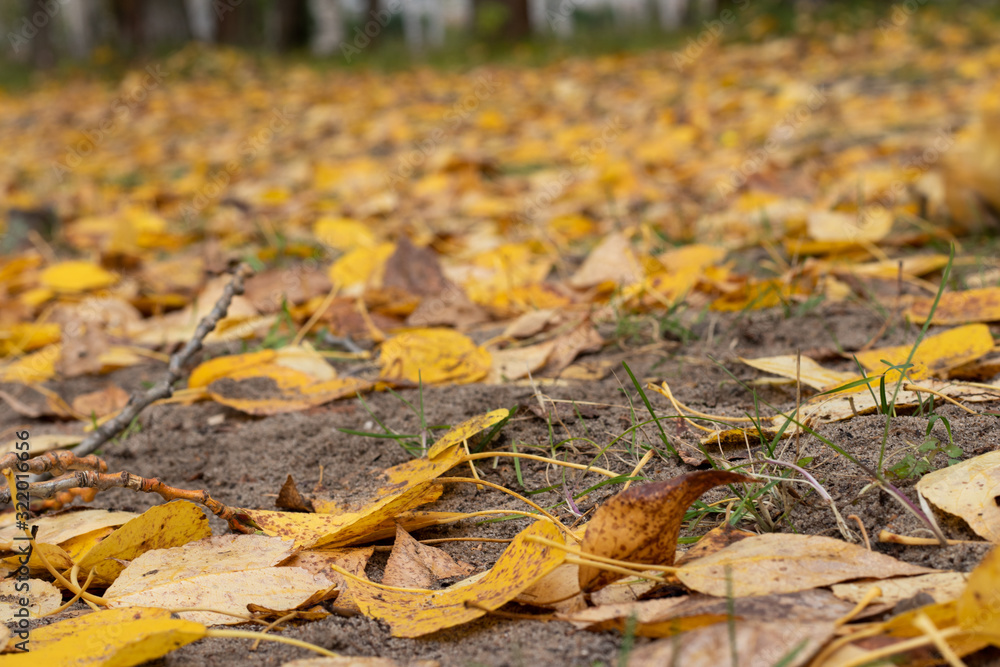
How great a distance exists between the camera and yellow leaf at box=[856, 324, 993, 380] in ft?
3.65

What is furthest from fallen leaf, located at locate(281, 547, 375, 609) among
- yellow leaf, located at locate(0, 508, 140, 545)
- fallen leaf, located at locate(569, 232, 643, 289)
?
fallen leaf, located at locate(569, 232, 643, 289)

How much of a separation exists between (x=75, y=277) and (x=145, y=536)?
60.6 inches

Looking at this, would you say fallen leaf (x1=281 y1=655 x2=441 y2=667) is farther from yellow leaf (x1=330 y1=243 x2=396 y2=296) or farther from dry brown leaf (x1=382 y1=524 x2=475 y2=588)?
yellow leaf (x1=330 y1=243 x2=396 y2=296)

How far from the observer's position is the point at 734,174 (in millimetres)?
3037

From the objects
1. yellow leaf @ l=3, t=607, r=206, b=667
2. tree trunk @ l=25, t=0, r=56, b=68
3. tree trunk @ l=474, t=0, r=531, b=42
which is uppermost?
tree trunk @ l=25, t=0, r=56, b=68

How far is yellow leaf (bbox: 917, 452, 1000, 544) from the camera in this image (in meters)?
0.75

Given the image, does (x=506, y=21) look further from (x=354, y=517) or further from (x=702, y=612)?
(x=702, y=612)

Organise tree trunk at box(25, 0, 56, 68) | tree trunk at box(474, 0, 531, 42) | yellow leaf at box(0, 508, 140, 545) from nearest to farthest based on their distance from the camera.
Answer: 1. yellow leaf at box(0, 508, 140, 545)
2. tree trunk at box(474, 0, 531, 42)
3. tree trunk at box(25, 0, 56, 68)

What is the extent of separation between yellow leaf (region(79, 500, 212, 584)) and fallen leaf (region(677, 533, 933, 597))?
546 mm

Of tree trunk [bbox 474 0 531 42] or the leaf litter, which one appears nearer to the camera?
the leaf litter

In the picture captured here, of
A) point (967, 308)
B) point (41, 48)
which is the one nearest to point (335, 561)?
point (967, 308)

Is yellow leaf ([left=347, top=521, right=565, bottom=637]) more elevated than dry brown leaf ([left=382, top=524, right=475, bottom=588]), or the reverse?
yellow leaf ([left=347, top=521, right=565, bottom=637])

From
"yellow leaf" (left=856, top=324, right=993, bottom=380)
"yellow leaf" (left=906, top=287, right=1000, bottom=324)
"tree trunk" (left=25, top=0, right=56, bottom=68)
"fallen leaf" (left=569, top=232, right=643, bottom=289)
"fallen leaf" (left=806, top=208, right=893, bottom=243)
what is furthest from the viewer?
"tree trunk" (left=25, top=0, right=56, bottom=68)

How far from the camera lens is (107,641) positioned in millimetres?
716
